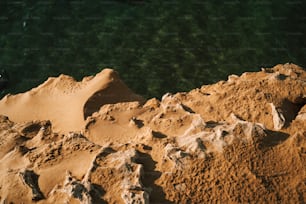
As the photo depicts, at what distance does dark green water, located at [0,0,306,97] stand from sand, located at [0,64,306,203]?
206 cm

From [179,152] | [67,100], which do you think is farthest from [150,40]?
[179,152]

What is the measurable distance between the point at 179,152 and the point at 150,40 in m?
3.36

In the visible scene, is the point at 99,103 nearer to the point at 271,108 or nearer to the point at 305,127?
the point at 271,108

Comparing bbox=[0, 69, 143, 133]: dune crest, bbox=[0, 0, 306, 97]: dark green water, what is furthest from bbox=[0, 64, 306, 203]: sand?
bbox=[0, 0, 306, 97]: dark green water

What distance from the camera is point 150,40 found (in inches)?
219

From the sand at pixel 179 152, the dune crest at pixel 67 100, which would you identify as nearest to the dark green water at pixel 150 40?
the dune crest at pixel 67 100

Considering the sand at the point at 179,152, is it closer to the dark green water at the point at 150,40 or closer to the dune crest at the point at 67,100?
the dune crest at the point at 67,100

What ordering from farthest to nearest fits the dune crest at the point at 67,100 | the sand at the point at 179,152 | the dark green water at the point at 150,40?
1. the dark green water at the point at 150,40
2. the dune crest at the point at 67,100
3. the sand at the point at 179,152

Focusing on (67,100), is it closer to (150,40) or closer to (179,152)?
(179,152)

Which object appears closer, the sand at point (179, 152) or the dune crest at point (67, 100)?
the sand at point (179, 152)

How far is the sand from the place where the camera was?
7.46 ft

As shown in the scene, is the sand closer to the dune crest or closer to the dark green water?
the dune crest

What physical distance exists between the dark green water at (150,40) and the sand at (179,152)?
206 centimetres

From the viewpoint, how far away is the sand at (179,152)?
227 centimetres
